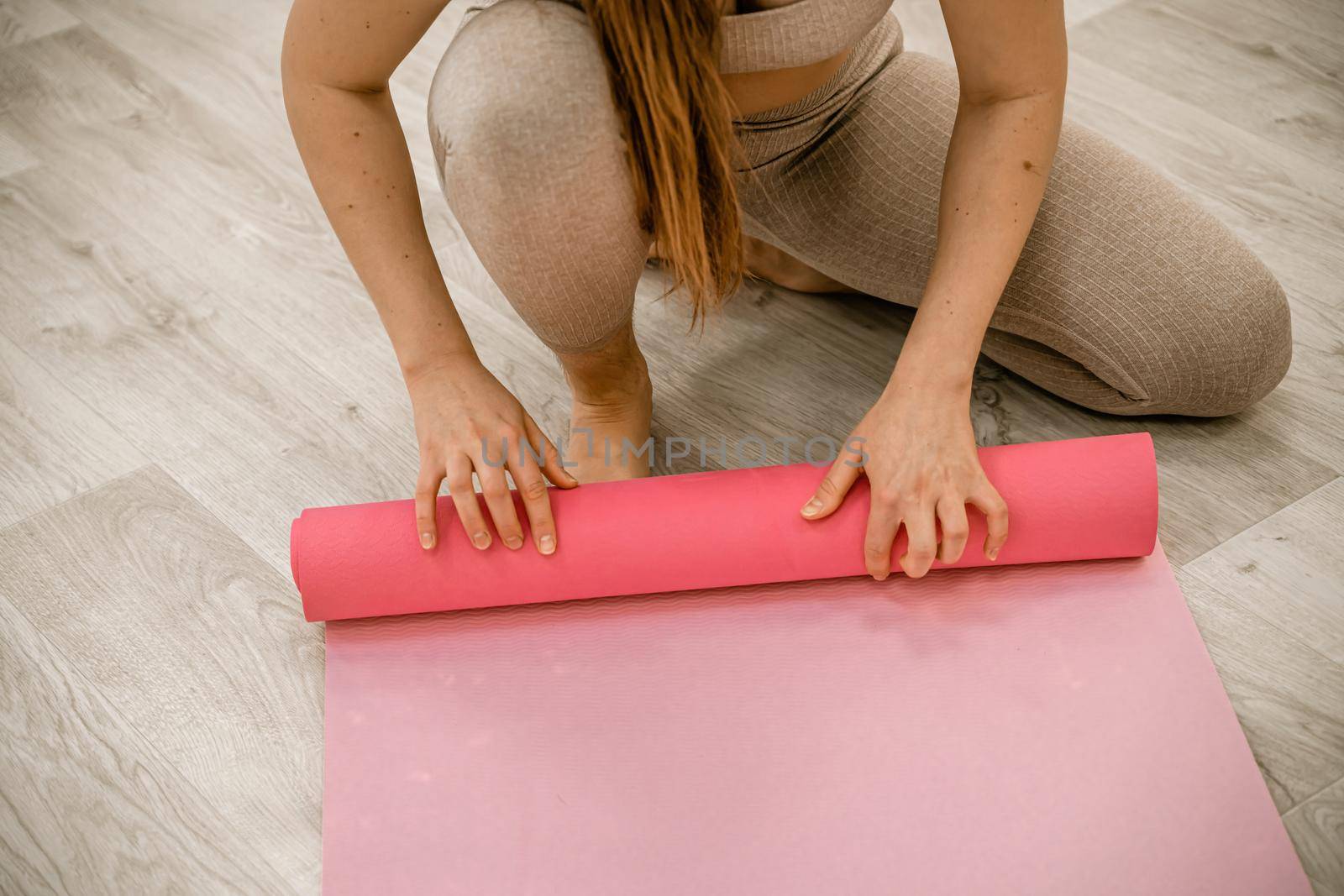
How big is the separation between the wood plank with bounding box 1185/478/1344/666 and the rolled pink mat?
0.41ft

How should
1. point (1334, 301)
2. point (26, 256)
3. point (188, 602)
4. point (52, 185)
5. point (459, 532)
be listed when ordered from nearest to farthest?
1. point (459, 532)
2. point (188, 602)
3. point (1334, 301)
4. point (26, 256)
5. point (52, 185)

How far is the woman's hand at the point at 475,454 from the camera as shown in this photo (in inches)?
34.4

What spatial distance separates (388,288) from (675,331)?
0.42 m

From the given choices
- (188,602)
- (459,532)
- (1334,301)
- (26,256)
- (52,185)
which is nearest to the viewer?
(459,532)

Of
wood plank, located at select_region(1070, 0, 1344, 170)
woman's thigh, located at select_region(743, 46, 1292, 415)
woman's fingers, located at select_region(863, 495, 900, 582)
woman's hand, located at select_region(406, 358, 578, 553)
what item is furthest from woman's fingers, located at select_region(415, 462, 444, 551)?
wood plank, located at select_region(1070, 0, 1344, 170)

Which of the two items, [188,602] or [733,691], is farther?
[188,602]

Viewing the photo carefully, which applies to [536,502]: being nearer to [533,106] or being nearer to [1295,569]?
[533,106]

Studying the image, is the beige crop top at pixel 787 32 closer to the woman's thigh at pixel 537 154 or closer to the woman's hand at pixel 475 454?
the woman's thigh at pixel 537 154

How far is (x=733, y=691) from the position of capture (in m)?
0.90

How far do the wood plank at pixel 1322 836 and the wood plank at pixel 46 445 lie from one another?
1088 millimetres

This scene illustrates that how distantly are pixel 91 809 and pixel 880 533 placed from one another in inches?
25.9

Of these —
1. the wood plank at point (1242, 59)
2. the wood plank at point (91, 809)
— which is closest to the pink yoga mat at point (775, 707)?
the wood plank at point (91, 809)

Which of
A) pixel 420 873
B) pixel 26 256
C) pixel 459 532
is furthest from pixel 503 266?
pixel 26 256

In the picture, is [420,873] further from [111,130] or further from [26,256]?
[111,130]
